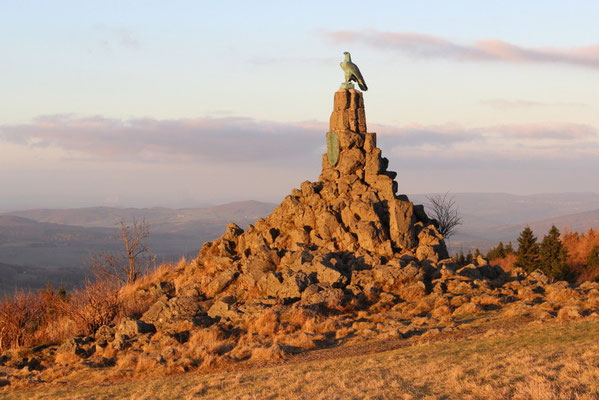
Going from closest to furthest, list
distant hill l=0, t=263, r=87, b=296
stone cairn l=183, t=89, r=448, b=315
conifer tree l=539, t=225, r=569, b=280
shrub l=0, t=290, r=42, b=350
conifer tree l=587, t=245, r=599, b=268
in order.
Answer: stone cairn l=183, t=89, r=448, b=315
shrub l=0, t=290, r=42, b=350
conifer tree l=539, t=225, r=569, b=280
conifer tree l=587, t=245, r=599, b=268
distant hill l=0, t=263, r=87, b=296

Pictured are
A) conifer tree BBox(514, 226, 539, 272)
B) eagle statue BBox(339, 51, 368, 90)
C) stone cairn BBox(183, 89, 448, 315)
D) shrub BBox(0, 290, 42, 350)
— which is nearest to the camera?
stone cairn BBox(183, 89, 448, 315)

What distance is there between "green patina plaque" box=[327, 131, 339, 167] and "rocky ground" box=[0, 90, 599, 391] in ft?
0.33

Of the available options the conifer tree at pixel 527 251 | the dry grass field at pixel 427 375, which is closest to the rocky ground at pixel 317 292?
the dry grass field at pixel 427 375

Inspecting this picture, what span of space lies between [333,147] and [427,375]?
20.8 m

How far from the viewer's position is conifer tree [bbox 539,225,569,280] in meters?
52.7

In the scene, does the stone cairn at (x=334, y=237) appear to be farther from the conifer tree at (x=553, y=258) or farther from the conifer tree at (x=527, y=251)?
the conifer tree at (x=527, y=251)

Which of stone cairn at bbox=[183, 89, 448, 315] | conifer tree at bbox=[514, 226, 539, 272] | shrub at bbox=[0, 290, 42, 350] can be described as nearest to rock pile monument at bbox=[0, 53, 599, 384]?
stone cairn at bbox=[183, 89, 448, 315]

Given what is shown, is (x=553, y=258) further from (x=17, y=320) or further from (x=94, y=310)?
(x=17, y=320)

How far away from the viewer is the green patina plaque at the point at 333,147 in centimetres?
3606

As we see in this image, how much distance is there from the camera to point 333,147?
3619 centimetres

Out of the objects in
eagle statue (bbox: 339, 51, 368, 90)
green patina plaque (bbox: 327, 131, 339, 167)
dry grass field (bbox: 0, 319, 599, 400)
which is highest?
eagle statue (bbox: 339, 51, 368, 90)

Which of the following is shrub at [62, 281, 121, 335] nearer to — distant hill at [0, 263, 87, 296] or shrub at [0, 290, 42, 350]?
shrub at [0, 290, 42, 350]

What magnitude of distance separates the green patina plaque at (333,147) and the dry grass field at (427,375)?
15410 mm

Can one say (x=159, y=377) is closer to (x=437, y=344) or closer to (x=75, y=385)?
(x=75, y=385)
